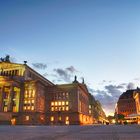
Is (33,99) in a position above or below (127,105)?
above

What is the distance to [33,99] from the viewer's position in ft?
275

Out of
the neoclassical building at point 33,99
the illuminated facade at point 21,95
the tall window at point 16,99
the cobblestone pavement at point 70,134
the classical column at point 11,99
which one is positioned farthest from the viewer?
the tall window at point 16,99

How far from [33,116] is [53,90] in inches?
755

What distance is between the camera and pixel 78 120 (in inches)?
3376

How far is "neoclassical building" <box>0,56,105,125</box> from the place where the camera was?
264 ft

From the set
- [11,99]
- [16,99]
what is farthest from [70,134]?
[16,99]

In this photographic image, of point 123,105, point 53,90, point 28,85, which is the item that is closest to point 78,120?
point 53,90

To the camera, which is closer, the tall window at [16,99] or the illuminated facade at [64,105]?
the tall window at [16,99]

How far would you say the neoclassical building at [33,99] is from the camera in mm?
80375

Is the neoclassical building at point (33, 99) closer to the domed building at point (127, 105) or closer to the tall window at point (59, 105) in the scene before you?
the tall window at point (59, 105)

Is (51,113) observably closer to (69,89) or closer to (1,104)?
(69,89)

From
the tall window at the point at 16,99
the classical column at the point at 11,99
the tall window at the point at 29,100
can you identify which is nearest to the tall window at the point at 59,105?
the tall window at the point at 29,100

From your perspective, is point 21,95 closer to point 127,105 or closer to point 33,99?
point 33,99

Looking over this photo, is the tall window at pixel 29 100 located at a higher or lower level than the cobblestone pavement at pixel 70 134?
higher
